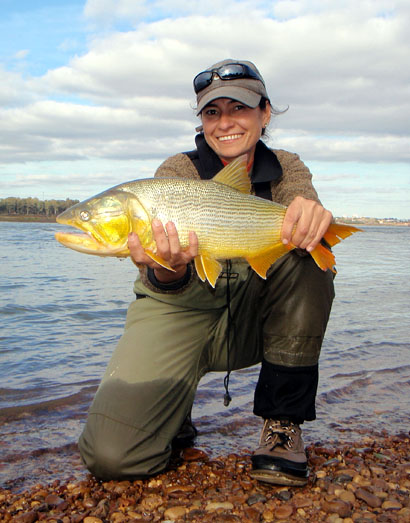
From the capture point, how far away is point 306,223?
135 inches

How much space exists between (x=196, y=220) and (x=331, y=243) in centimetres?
98

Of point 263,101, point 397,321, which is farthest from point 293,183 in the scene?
point 397,321

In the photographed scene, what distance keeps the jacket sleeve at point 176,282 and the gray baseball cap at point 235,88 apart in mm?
467

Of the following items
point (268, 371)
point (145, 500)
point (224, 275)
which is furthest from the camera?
point (224, 275)

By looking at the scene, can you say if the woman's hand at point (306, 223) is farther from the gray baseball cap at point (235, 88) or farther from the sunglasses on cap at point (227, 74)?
the sunglasses on cap at point (227, 74)

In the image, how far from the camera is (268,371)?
381 cm

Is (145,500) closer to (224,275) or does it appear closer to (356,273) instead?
(224,275)

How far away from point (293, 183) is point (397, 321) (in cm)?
702

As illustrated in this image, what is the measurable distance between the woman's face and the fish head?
59.2 inches

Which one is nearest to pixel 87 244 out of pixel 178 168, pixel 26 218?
pixel 178 168

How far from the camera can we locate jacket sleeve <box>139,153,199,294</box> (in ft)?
13.2

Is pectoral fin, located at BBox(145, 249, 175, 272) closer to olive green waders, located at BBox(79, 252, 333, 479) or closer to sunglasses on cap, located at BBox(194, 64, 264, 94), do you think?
olive green waders, located at BBox(79, 252, 333, 479)

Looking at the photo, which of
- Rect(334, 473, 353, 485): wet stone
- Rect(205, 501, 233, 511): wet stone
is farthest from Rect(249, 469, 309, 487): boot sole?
Rect(205, 501, 233, 511): wet stone

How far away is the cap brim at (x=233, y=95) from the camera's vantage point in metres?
4.34
